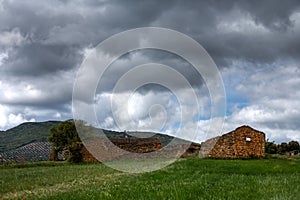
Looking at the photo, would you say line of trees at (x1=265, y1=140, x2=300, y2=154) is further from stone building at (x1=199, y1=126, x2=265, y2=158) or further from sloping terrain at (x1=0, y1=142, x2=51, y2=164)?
sloping terrain at (x1=0, y1=142, x2=51, y2=164)

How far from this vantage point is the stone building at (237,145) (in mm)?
49250

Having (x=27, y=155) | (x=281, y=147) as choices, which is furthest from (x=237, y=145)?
(x=281, y=147)

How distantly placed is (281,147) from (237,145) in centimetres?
4022

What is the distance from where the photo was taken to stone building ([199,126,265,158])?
162ft

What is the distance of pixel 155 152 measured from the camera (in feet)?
180

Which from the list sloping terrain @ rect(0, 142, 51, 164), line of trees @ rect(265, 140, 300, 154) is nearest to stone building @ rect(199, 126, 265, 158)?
sloping terrain @ rect(0, 142, 51, 164)

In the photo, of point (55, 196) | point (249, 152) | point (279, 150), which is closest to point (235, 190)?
point (55, 196)

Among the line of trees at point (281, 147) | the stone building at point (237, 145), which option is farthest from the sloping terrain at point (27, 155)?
the line of trees at point (281, 147)

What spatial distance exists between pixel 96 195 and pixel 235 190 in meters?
4.51

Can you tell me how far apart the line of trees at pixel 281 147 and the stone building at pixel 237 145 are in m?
30.2

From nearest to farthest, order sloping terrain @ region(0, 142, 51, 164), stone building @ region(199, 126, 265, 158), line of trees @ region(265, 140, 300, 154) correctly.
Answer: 1. stone building @ region(199, 126, 265, 158)
2. sloping terrain @ region(0, 142, 51, 164)
3. line of trees @ region(265, 140, 300, 154)

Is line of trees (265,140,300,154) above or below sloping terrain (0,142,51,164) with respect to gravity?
above

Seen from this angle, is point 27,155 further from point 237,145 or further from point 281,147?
point 281,147

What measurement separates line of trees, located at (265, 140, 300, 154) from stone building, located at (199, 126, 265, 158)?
99.2ft
